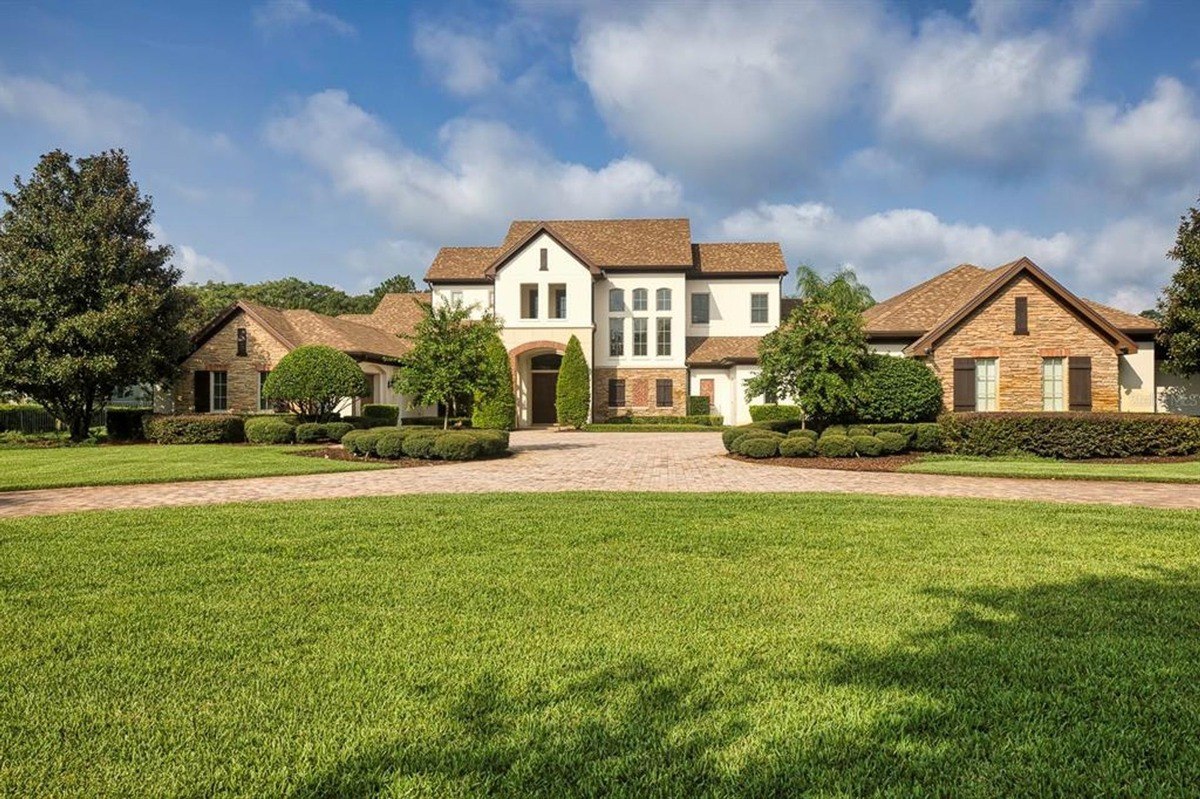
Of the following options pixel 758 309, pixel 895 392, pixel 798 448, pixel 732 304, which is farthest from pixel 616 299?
pixel 798 448

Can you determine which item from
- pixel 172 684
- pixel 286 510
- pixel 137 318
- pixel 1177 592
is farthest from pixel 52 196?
pixel 1177 592

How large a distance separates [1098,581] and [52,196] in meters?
30.5

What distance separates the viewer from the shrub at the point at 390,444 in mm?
16891

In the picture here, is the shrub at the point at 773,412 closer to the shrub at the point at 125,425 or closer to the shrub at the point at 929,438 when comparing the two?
the shrub at the point at 929,438

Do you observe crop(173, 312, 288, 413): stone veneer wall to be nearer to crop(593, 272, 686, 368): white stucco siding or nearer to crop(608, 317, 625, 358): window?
crop(593, 272, 686, 368): white stucco siding

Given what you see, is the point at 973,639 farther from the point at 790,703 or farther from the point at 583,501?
the point at 583,501

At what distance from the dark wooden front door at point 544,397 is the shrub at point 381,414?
331 inches

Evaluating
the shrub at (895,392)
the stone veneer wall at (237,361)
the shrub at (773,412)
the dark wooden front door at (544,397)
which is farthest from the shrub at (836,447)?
the stone veneer wall at (237,361)

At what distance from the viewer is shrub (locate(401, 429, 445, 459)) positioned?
1653cm

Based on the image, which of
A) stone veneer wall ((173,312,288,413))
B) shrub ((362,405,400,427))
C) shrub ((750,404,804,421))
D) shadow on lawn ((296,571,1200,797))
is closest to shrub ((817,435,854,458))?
shrub ((750,404,804,421))

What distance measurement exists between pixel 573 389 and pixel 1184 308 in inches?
869

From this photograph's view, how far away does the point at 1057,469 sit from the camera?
13.2m

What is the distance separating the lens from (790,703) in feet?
10.2

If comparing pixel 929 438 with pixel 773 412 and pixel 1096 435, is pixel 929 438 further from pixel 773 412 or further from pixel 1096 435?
pixel 773 412
